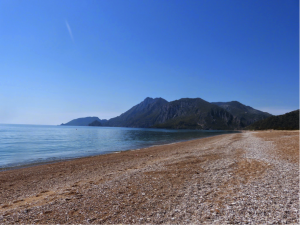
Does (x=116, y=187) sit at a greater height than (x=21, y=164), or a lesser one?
greater

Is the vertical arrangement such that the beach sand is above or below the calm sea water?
above

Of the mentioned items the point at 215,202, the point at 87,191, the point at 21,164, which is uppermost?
the point at 215,202

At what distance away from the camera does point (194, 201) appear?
7387mm

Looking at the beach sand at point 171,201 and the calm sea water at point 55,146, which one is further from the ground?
the beach sand at point 171,201

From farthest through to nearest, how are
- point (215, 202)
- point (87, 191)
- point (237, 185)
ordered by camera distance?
1. point (87, 191)
2. point (237, 185)
3. point (215, 202)

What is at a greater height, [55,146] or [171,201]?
[171,201]

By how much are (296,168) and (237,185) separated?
637 centimetres

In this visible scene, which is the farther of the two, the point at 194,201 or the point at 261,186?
the point at 261,186

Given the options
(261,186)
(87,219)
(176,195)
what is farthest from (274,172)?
(87,219)

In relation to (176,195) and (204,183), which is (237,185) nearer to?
(204,183)

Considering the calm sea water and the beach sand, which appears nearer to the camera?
the beach sand

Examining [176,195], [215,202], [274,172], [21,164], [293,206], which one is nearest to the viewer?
[293,206]

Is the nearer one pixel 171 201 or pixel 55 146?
pixel 171 201

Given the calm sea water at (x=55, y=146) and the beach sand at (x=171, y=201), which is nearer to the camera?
the beach sand at (x=171, y=201)
